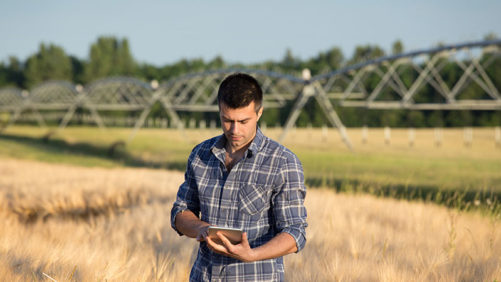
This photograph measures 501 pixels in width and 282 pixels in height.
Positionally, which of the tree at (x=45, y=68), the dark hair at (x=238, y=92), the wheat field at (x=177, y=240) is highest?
the tree at (x=45, y=68)

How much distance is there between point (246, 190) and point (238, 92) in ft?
1.86

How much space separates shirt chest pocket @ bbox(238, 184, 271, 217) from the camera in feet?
8.32

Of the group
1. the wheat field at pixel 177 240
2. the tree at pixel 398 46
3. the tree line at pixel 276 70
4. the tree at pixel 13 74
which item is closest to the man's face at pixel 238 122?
the wheat field at pixel 177 240

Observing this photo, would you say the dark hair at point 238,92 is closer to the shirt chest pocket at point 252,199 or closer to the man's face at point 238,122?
the man's face at point 238,122

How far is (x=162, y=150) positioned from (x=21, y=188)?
2072 cm

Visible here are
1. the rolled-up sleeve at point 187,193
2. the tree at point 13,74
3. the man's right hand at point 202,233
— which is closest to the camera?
the man's right hand at point 202,233

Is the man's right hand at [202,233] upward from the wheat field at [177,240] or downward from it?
upward

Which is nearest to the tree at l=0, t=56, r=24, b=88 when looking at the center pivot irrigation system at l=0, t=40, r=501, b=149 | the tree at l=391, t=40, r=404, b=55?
the center pivot irrigation system at l=0, t=40, r=501, b=149

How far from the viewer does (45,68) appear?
9281 cm

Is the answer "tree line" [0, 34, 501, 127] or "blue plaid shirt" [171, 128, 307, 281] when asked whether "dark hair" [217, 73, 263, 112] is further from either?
"tree line" [0, 34, 501, 127]

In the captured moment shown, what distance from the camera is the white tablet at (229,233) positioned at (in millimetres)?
2152

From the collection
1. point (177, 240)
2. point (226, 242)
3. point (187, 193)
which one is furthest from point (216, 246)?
point (177, 240)

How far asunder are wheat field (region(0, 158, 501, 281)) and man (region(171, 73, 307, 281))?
148 centimetres

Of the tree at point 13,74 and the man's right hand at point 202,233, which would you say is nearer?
the man's right hand at point 202,233
